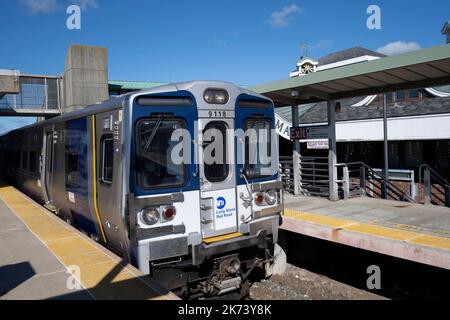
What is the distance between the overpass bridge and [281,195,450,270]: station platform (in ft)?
47.2

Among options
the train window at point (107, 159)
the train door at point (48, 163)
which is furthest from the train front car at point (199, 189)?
the train door at point (48, 163)

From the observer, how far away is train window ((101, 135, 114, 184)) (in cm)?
541

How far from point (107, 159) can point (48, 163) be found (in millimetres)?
4129

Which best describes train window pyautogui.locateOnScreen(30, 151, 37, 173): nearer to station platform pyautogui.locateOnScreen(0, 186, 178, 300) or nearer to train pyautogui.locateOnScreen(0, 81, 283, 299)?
station platform pyautogui.locateOnScreen(0, 186, 178, 300)

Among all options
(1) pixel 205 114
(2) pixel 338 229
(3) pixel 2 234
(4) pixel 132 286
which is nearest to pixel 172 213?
(4) pixel 132 286

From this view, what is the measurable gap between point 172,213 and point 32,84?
680 inches

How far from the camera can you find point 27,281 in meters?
4.69

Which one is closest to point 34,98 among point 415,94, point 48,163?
point 48,163

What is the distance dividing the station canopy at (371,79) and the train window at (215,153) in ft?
13.1

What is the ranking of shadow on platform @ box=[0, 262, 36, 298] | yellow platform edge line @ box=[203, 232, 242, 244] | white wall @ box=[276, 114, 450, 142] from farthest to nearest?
1. white wall @ box=[276, 114, 450, 142]
2. yellow platform edge line @ box=[203, 232, 242, 244]
3. shadow on platform @ box=[0, 262, 36, 298]

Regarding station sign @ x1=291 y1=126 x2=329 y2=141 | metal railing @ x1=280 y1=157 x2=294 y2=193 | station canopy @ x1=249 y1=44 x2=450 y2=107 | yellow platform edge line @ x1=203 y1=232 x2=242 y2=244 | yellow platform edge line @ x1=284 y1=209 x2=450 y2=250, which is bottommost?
yellow platform edge line @ x1=284 y1=209 x2=450 y2=250

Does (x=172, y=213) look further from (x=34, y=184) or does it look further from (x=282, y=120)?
(x=282, y=120)

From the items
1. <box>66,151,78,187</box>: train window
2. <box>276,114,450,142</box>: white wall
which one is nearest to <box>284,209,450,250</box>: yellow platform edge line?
<box>66,151,78,187</box>: train window

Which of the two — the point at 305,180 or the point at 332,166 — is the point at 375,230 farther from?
the point at 305,180
